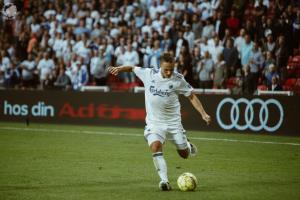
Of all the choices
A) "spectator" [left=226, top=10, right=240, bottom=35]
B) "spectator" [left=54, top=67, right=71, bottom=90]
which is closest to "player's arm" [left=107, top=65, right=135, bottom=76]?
"spectator" [left=226, top=10, right=240, bottom=35]

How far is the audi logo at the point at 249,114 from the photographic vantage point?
2144 cm

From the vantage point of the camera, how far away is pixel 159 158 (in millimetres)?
11016

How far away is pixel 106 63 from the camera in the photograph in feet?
86.3

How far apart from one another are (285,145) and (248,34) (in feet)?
18.7

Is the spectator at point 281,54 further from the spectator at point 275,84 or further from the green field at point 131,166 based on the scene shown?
the green field at point 131,166

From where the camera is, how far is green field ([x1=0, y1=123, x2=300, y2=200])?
10617mm

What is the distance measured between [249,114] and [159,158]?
36.7 ft

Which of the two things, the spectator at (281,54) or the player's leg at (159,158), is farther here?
the spectator at (281,54)

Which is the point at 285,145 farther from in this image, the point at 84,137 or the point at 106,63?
the point at 106,63

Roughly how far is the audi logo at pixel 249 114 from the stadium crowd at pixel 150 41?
48 centimetres

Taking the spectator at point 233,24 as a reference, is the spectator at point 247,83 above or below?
below

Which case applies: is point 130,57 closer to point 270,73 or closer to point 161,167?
point 270,73

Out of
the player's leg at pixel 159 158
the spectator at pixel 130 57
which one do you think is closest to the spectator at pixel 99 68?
the spectator at pixel 130 57

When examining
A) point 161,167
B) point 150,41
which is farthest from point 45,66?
point 161,167
